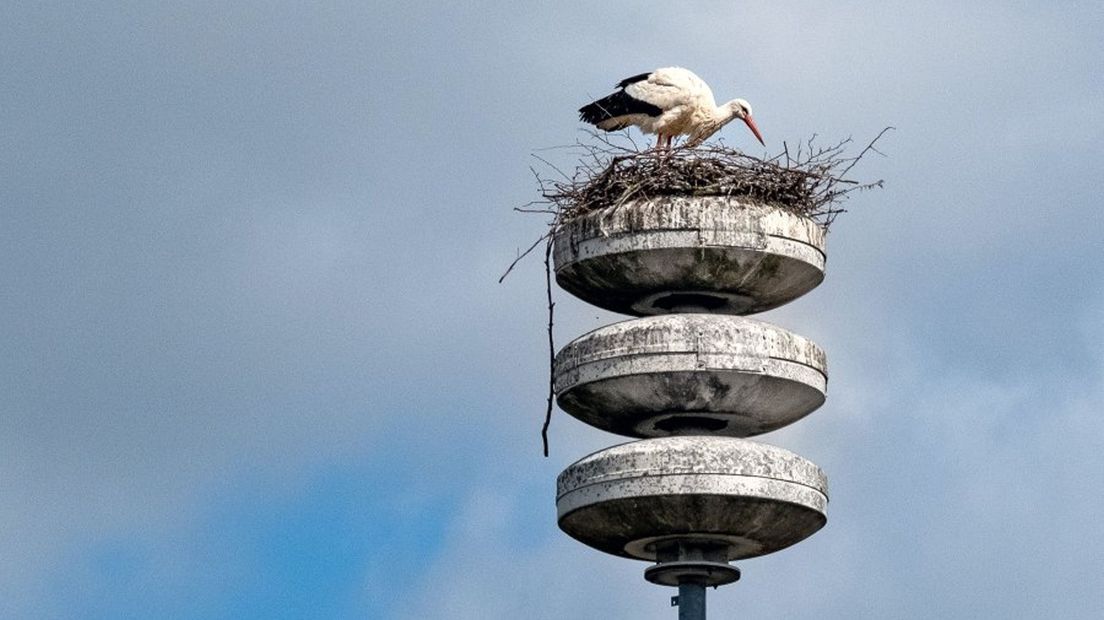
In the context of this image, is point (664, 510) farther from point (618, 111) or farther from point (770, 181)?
point (618, 111)

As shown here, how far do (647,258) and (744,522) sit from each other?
2.32 meters

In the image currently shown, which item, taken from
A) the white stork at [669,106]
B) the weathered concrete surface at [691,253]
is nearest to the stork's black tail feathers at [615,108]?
the white stork at [669,106]

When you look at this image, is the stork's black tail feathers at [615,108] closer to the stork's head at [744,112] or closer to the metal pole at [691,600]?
the stork's head at [744,112]

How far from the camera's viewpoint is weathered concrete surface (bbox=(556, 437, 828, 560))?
1691 cm

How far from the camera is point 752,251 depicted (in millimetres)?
17797

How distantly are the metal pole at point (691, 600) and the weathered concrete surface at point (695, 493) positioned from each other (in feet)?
1.31

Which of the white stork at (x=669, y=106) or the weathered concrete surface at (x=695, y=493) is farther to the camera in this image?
the white stork at (x=669, y=106)

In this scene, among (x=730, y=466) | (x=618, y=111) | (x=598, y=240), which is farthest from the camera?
(x=618, y=111)

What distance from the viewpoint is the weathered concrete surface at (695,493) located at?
16.9 metres

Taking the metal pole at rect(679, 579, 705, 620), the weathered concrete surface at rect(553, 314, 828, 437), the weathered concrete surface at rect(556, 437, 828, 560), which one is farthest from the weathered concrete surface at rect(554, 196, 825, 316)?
the metal pole at rect(679, 579, 705, 620)

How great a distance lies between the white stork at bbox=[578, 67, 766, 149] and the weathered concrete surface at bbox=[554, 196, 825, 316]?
24.1ft

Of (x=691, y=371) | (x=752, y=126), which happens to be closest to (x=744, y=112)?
(x=752, y=126)

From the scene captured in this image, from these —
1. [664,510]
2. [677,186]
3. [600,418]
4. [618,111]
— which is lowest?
[664,510]

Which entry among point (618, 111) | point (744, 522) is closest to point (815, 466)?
point (744, 522)
